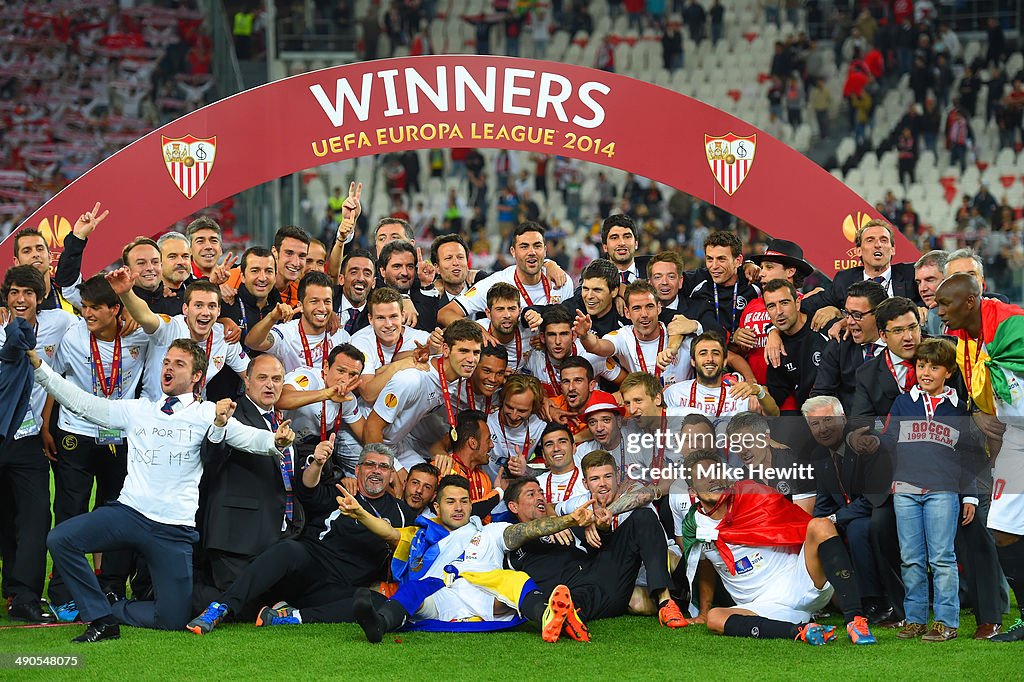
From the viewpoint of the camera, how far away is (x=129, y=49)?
22.3 meters

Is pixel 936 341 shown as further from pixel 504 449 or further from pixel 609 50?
pixel 609 50

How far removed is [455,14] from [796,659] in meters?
19.4

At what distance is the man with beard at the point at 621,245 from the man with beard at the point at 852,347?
149 cm

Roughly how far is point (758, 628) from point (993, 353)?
173 centimetres

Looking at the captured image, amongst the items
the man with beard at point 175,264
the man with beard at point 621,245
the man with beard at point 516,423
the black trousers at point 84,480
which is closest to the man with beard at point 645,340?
the man with beard at point 516,423

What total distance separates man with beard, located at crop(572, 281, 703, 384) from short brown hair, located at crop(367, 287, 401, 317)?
102 centimetres

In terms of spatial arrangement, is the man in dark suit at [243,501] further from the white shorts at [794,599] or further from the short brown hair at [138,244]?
the white shorts at [794,599]

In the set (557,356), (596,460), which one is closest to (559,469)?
(596,460)

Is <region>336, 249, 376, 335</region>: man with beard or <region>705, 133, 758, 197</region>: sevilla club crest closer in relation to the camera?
<region>336, 249, 376, 335</region>: man with beard

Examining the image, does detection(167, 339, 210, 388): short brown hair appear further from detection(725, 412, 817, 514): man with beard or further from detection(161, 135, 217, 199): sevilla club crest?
detection(725, 412, 817, 514): man with beard

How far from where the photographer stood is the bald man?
606 centimetres

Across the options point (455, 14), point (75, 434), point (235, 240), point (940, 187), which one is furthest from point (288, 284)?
point (455, 14)

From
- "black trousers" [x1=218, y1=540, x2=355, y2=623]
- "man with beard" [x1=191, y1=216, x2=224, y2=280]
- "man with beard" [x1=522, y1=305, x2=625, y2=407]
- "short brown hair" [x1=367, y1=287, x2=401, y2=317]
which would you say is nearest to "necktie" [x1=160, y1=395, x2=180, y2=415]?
"black trousers" [x1=218, y1=540, x2=355, y2=623]

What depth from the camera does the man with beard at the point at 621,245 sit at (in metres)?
8.06
